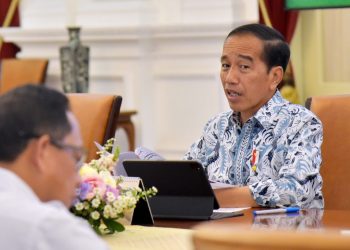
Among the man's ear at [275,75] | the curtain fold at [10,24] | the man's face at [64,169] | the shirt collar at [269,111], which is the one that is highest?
the man's face at [64,169]

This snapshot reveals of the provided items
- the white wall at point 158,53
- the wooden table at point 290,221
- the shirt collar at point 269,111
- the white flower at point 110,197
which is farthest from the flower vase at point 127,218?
the white wall at point 158,53

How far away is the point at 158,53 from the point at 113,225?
13.3 ft

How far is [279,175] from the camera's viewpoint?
3.05m

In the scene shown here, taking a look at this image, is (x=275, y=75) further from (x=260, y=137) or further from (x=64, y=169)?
(x=64, y=169)

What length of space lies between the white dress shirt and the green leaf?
3.29ft

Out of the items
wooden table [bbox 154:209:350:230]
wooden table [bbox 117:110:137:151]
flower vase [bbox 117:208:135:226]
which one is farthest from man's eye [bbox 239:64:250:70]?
wooden table [bbox 117:110:137:151]

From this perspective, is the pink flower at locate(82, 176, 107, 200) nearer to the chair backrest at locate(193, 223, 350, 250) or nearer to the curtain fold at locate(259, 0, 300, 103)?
the chair backrest at locate(193, 223, 350, 250)

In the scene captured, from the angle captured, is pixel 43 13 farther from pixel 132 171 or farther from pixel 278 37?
pixel 132 171

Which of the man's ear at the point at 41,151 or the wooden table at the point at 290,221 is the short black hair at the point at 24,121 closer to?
the man's ear at the point at 41,151

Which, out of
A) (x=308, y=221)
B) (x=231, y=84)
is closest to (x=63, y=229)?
(x=308, y=221)

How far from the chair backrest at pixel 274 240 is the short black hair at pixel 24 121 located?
34 centimetres

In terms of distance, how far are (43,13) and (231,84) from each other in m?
4.01

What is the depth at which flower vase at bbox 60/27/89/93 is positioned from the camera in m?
6.47

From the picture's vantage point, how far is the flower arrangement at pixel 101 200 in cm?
247
